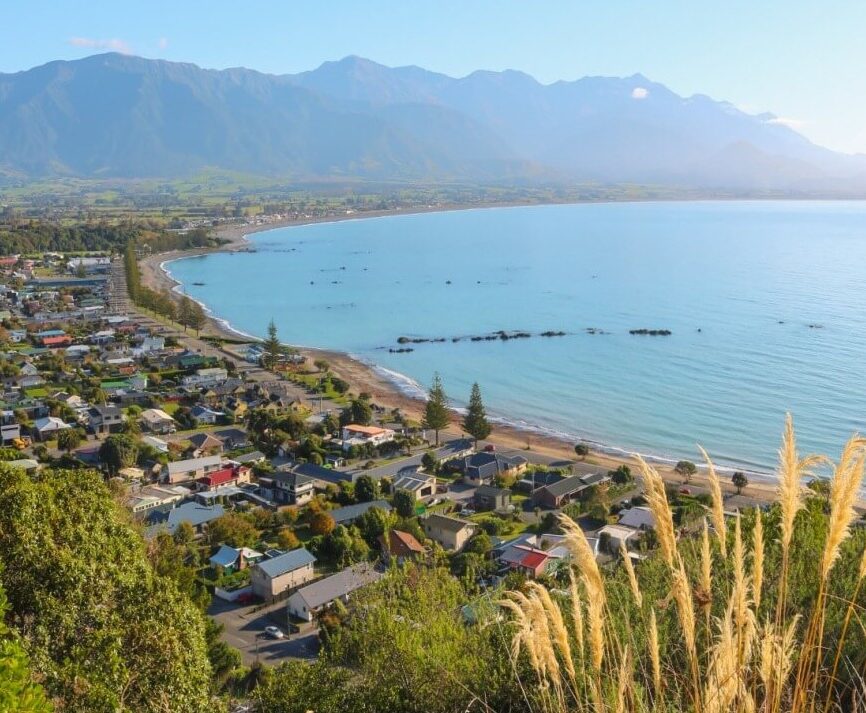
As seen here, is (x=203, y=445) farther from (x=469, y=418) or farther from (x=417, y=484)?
(x=469, y=418)

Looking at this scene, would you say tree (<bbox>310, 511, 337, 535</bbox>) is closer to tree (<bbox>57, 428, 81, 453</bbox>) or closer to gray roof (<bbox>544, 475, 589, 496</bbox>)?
gray roof (<bbox>544, 475, 589, 496</bbox>)

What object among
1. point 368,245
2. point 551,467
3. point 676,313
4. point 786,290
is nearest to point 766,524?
point 551,467

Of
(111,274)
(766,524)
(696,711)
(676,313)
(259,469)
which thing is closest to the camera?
(696,711)

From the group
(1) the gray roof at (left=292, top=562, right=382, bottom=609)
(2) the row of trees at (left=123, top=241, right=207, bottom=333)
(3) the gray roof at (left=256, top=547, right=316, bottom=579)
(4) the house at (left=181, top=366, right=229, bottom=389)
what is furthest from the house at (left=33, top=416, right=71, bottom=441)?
(2) the row of trees at (left=123, top=241, right=207, bottom=333)

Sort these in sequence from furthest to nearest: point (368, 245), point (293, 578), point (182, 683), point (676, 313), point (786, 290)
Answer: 1. point (368, 245)
2. point (786, 290)
3. point (676, 313)
4. point (293, 578)
5. point (182, 683)

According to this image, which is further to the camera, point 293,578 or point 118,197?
point 118,197

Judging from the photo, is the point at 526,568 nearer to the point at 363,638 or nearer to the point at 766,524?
the point at 766,524

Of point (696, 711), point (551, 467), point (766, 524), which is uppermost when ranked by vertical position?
point (696, 711)

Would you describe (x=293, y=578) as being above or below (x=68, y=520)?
below
